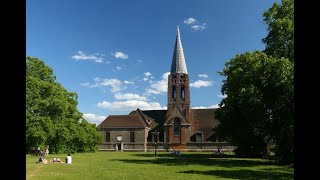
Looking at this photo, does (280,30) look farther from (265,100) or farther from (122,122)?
(122,122)

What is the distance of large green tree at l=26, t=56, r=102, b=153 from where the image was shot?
A: 4384 cm

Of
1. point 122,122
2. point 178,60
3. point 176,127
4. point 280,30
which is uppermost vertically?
point 178,60

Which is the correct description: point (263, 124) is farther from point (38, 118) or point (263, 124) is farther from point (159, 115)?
point (159, 115)

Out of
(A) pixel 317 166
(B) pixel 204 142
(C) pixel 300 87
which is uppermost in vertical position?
(C) pixel 300 87

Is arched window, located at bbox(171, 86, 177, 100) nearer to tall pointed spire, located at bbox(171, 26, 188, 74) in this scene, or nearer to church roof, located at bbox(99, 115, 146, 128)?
tall pointed spire, located at bbox(171, 26, 188, 74)

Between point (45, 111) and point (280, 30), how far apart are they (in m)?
30.5

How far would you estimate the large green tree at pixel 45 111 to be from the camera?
43.8 metres

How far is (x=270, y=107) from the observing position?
25016 millimetres

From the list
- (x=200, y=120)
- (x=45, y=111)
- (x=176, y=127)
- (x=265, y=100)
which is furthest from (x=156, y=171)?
(x=200, y=120)

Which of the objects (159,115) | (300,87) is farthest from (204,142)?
(300,87)

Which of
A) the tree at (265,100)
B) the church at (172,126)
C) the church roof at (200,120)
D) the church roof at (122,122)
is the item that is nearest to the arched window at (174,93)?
the church at (172,126)

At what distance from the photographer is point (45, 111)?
46.9 metres
